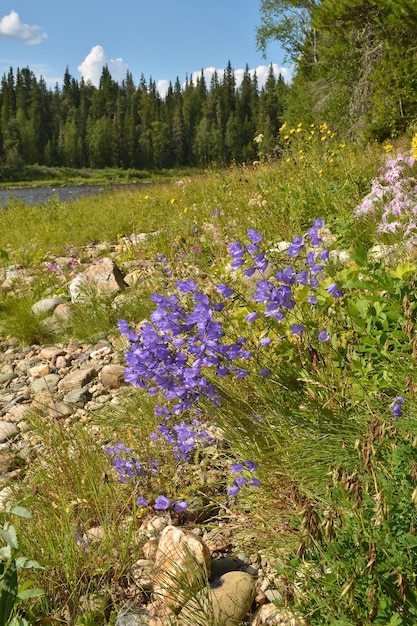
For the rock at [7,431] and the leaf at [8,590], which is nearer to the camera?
the leaf at [8,590]

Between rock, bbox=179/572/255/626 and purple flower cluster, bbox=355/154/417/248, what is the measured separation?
2285 millimetres

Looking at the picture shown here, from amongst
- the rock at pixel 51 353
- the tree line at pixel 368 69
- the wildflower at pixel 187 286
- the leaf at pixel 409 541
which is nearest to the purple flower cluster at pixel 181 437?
the wildflower at pixel 187 286

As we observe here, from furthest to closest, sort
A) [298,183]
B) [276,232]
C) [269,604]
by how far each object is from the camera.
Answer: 1. [298,183]
2. [276,232]
3. [269,604]

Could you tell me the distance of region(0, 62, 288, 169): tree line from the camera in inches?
3359

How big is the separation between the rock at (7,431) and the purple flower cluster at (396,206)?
2.78 metres

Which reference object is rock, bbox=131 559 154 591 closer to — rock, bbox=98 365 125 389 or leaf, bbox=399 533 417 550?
leaf, bbox=399 533 417 550

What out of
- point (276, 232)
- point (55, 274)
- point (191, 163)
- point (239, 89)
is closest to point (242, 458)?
point (276, 232)

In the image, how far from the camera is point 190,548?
5.90 feet

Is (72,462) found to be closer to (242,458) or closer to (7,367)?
(242,458)

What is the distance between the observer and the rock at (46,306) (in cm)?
529

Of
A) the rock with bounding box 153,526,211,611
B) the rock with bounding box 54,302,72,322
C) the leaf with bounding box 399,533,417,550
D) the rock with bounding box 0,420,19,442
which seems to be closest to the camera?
the leaf with bounding box 399,533,417,550

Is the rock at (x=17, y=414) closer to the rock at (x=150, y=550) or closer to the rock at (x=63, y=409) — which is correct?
the rock at (x=63, y=409)

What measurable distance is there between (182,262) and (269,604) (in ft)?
10.2

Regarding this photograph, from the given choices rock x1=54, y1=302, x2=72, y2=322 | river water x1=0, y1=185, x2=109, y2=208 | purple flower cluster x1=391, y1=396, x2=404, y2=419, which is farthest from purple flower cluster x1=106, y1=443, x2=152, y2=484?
river water x1=0, y1=185, x2=109, y2=208
